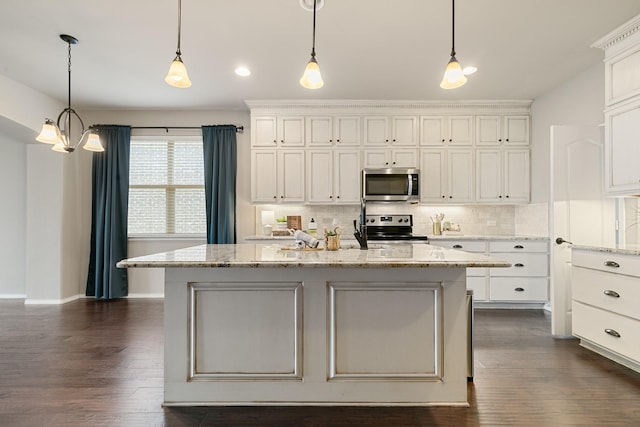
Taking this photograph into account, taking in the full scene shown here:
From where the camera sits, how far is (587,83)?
386 cm

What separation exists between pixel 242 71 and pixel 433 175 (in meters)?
2.80

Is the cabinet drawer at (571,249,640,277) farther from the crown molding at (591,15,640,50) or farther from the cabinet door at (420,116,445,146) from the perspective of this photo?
the cabinet door at (420,116,445,146)

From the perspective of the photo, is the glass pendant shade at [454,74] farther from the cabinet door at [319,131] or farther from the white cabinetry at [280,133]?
the white cabinetry at [280,133]

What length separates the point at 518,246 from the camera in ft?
14.6

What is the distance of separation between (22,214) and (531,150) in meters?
7.26

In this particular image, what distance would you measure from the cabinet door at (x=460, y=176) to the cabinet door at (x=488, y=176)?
0.33 feet

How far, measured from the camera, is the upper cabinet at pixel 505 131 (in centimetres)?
484

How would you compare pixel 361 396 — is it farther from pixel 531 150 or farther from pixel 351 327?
pixel 531 150

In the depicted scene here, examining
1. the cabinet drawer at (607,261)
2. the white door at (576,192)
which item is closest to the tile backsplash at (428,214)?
the white door at (576,192)

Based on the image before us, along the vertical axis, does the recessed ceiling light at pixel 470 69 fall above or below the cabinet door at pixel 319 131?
above

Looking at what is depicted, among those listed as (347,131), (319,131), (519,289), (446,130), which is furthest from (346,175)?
(519,289)

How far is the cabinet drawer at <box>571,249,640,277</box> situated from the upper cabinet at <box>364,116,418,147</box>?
2.40 m

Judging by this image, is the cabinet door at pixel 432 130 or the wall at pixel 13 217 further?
the wall at pixel 13 217

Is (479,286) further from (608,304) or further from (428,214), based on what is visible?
(608,304)
